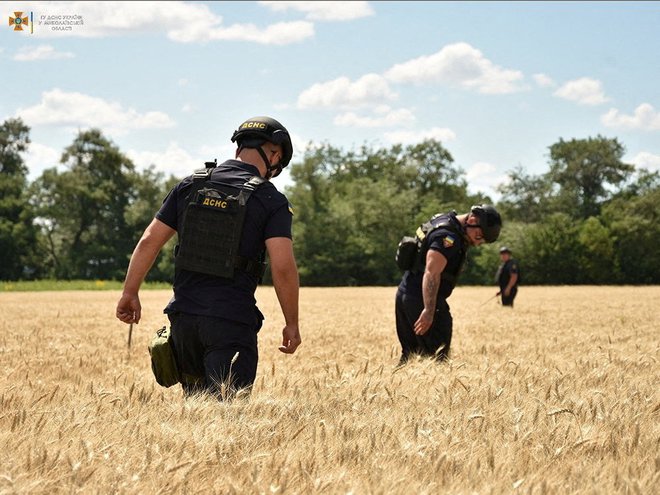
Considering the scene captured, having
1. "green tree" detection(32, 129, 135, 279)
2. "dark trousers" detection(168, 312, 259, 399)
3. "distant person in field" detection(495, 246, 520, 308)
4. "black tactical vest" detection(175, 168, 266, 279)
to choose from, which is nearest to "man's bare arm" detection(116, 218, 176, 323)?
"black tactical vest" detection(175, 168, 266, 279)

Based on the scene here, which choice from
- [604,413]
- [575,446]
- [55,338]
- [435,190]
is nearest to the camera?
[575,446]

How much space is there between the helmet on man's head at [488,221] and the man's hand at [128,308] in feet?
12.8

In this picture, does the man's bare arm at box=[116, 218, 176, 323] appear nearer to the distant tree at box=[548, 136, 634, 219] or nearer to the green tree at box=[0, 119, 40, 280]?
the green tree at box=[0, 119, 40, 280]

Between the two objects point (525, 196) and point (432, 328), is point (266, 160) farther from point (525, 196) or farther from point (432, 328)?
point (525, 196)

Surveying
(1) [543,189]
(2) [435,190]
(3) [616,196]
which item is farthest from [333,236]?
(3) [616,196]

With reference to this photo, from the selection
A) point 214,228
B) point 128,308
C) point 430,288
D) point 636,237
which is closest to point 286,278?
point 214,228

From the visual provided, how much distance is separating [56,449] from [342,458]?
128 centimetres

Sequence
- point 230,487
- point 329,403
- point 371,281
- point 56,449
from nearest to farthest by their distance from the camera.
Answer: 1. point 230,487
2. point 56,449
3. point 329,403
4. point 371,281

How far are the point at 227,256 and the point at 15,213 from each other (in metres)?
81.0

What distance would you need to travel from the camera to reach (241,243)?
5230mm

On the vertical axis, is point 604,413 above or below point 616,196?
below

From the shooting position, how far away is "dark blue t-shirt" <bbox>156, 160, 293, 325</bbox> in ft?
17.0

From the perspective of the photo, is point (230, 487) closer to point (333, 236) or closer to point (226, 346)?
point (226, 346)

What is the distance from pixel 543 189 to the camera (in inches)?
3846
